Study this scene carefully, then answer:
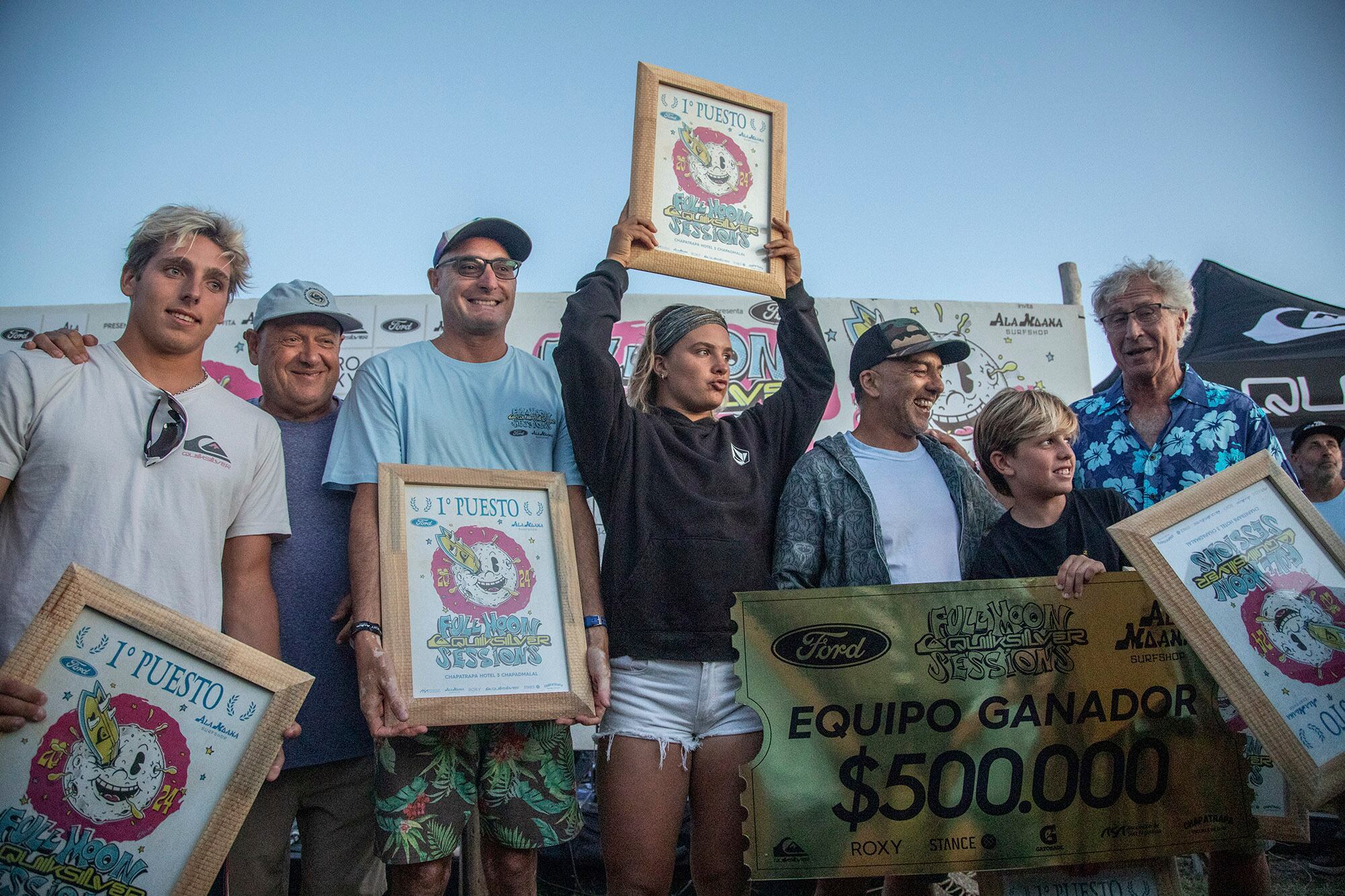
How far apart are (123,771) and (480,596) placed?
0.91 m

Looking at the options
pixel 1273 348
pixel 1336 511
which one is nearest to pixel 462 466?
pixel 1336 511

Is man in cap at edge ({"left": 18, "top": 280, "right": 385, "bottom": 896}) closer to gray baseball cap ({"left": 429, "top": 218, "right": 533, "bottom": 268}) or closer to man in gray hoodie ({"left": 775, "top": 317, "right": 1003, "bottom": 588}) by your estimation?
gray baseball cap ({"left": 429, "top": 218, "right": 533, "bottom": 268})

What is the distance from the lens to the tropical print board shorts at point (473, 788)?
2.29 metres

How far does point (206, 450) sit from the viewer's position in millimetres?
2381

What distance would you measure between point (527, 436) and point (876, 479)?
1158mm

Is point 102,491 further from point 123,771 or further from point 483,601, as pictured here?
point 483,601

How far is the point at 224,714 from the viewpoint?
2.08m

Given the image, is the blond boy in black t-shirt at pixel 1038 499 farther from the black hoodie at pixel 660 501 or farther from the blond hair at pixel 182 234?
the blond hair at pixel 182 234

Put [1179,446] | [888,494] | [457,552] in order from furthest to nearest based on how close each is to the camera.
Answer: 1. [1179,446]
2. [888,494]
3. [457,552]

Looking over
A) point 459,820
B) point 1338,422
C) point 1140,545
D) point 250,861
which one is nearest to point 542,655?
point 459,820

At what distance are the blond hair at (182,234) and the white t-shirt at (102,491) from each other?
0.31 m

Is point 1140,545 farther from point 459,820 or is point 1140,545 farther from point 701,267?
point 459,820

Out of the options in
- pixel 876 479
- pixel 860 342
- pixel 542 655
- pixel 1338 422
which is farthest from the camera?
pixel 1338 422

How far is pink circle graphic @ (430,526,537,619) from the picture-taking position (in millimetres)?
2480
